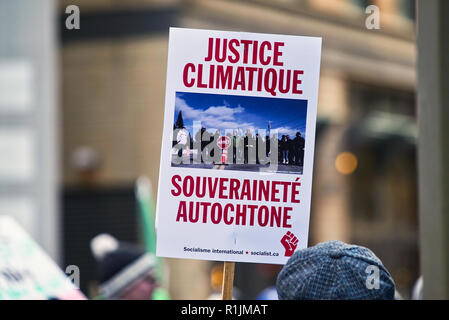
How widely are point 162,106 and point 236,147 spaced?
11.8 m

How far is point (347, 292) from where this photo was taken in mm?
1838

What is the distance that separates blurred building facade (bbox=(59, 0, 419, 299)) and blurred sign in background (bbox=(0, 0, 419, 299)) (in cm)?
2

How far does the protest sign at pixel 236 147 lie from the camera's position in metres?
2.19

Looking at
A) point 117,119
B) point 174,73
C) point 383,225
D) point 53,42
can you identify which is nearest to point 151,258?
point 174,73

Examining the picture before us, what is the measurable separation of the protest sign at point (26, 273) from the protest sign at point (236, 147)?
458mm

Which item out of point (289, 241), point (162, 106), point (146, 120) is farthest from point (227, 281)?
point (162, 106)

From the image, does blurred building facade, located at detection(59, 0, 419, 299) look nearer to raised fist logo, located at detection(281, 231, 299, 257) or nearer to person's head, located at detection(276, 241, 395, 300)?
raised fist logo, located at detection(281, 231, 299, 257)

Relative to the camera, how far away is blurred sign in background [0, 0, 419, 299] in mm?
12070

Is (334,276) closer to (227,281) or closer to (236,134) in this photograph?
(227,281)

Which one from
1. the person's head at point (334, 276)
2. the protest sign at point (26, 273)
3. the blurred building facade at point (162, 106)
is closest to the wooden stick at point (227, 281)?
the person's head at point (334, 276)

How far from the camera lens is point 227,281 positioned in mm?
2143

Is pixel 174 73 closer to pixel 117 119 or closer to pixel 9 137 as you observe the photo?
pixel 9 137

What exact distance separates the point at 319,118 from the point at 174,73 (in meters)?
13.5

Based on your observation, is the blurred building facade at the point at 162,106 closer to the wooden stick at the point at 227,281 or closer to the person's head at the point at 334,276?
the wooden stick at the point at 227,281
